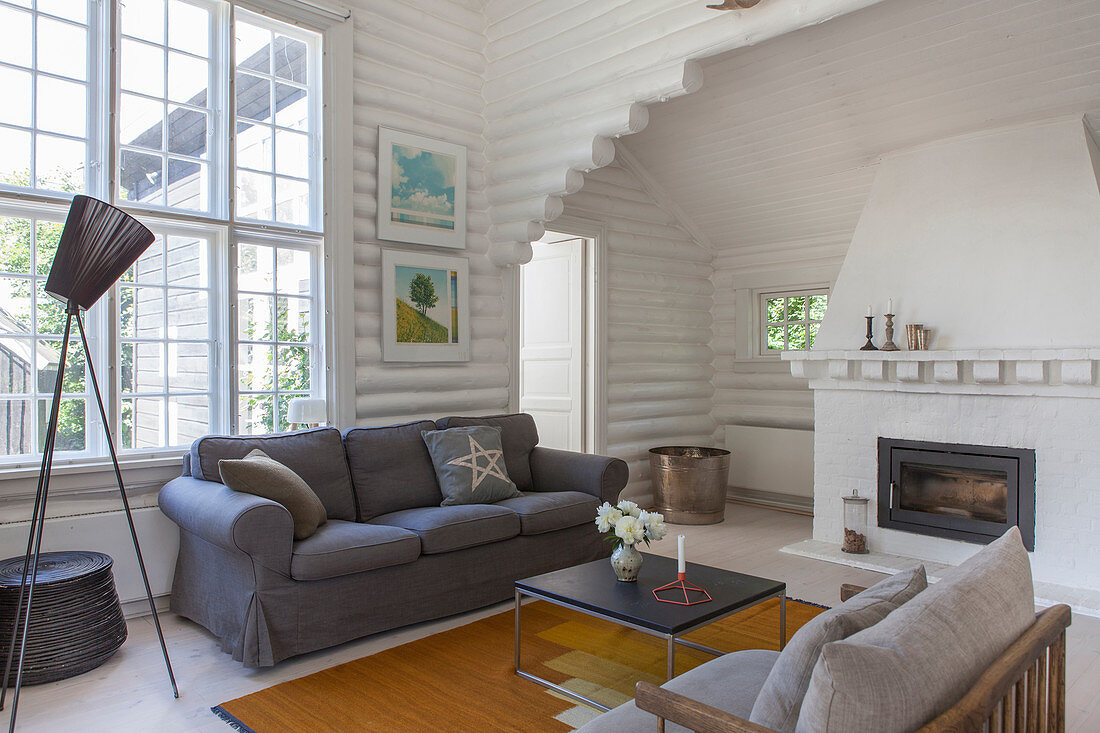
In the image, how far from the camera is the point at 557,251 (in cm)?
666

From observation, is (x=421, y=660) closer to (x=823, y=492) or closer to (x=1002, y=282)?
(x=823, y=492)

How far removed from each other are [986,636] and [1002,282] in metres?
3.76

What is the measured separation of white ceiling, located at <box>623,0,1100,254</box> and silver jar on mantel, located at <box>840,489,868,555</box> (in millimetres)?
2531

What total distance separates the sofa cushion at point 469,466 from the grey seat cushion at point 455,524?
0.41ft

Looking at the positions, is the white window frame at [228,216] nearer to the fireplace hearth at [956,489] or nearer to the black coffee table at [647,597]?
the black coffee table at [647,597]

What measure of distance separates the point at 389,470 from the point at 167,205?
1.92 metres

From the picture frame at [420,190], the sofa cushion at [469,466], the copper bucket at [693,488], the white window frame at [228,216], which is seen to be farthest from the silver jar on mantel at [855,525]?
the white window frame at [228,216]

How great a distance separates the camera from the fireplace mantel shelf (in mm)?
4215

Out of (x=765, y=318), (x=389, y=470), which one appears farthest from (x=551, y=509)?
(x=765, y=318)

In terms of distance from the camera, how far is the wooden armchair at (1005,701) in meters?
1.35

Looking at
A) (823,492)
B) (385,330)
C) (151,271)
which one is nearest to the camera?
(151,271)

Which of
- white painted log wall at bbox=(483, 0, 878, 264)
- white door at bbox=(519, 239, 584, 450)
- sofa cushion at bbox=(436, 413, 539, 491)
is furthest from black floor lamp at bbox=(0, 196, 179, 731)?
white door at bbox=(519, 239, 584, 450)

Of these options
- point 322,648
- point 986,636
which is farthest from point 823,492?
point 986,636

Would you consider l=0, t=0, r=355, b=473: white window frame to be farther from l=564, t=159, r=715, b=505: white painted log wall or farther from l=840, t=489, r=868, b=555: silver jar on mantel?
l=840, t=489, r=868, b=555: silver jar on mantel
